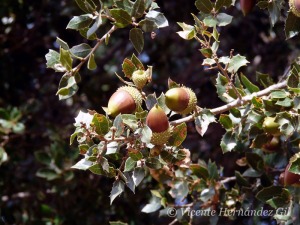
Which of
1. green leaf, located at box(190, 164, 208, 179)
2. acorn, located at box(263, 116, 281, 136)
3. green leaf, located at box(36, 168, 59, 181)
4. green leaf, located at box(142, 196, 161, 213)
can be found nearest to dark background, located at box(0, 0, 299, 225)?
green leaf, located at box(36, 168, 59, 181)

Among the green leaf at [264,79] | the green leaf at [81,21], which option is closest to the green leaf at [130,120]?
the green leaf at [81,21]

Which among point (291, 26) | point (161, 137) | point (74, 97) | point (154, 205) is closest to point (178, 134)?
point (161, 137)

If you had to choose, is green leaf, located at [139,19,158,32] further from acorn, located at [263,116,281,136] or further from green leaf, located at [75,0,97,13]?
acorn, located at [263,116,281,136]

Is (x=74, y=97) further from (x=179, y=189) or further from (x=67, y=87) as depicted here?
(x=67, y=87)

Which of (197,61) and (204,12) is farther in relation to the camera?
(197,61)

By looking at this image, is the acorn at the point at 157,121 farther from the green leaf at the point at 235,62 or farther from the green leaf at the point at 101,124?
the green leaf at the point at 235,62

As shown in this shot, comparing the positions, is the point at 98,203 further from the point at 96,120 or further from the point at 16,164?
the point at 96,120

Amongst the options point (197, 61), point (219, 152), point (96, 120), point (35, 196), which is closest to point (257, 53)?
point (197, 61)
